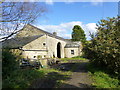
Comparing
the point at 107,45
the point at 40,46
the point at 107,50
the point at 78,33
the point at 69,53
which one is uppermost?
the point at 78,33

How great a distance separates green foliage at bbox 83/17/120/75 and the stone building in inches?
216

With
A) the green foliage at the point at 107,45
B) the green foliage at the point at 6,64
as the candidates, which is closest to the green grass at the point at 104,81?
the green foliage at the point at 107,45

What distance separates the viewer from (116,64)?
8.48m

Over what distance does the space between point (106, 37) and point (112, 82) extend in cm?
367

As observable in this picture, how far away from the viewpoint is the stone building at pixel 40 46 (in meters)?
9.28

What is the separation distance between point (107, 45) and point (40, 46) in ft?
49.7

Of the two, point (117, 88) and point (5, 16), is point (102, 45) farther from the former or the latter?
point (5, 16)

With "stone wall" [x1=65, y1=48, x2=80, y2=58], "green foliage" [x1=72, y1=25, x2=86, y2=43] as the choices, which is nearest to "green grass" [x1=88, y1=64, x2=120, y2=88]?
"stone wall" [x1=65, y1=48, x2=80, y2=58]

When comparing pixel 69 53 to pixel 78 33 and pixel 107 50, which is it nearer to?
pixel 78 33

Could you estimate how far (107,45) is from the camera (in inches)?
348

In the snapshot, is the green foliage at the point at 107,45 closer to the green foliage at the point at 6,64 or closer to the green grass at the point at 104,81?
the green grass at the point at 104,81

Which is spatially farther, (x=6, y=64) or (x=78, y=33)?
(x=78, y=33)

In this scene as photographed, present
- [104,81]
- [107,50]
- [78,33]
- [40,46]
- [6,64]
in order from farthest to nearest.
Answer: [78,33] → [40,46] → [107,50] → [104,81] → [6,64]

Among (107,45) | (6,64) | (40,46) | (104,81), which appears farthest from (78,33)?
(6,64)
